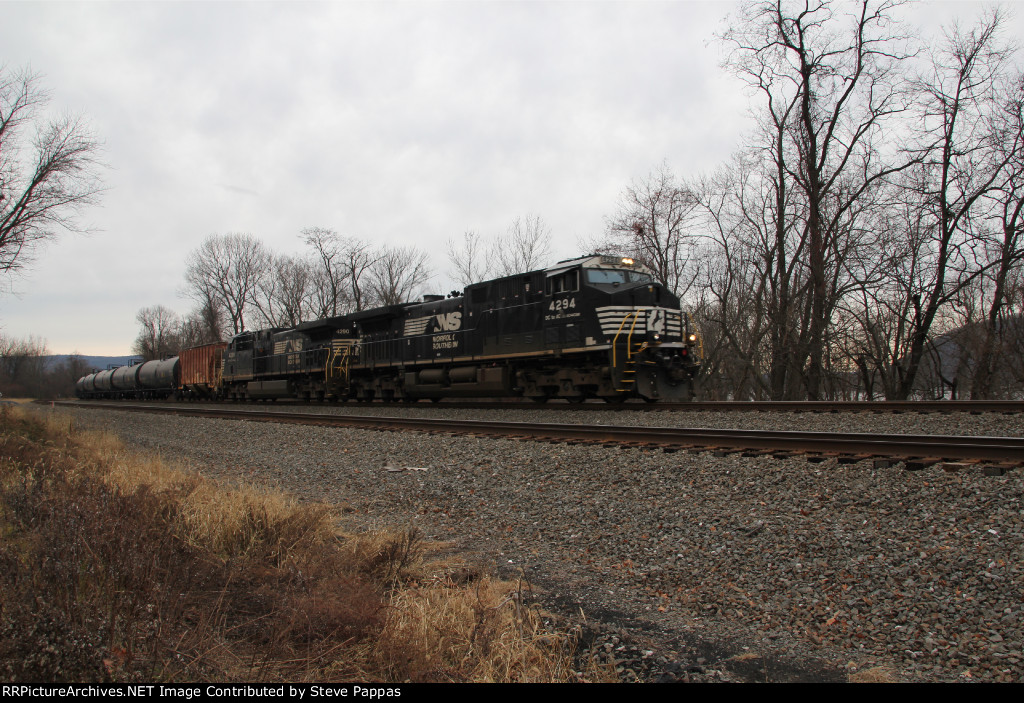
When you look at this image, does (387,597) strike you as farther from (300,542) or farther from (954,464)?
(954,464)

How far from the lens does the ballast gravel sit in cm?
317

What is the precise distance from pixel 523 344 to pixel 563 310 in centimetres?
162

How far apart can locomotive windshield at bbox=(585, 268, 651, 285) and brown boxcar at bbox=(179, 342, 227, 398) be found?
2524 centimetres

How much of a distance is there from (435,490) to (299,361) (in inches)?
799

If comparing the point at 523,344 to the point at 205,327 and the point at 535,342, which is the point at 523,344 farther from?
the point at 205,327

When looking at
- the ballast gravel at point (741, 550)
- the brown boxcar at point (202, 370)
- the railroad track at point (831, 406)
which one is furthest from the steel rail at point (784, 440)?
the brown boxcar at point (202, 370)

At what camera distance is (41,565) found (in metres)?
3.14

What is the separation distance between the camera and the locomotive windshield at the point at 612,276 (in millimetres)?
14422

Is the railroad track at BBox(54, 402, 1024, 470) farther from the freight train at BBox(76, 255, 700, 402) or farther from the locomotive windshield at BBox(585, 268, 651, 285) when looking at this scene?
the locomotive windshield at BBox(585, 268, 651, 285)

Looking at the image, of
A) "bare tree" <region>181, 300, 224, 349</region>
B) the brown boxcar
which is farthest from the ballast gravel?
"bare tree" <region>181, 300, 224, 349</region>

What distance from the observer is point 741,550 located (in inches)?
173

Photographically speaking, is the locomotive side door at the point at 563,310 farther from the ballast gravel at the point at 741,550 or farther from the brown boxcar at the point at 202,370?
the brown boxcar at the point at 202,370

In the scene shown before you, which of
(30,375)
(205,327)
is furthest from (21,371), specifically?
(205,327)
